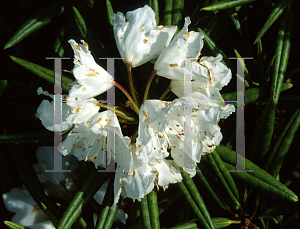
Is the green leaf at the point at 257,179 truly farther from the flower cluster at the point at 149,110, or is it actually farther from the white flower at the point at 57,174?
the white flower at the point at 57,174

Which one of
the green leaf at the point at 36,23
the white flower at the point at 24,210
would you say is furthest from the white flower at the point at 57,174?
the green leaf at the point at 36,23

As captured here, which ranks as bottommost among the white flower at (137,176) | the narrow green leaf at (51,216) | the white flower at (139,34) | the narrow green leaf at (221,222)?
the narrow green leaf at (221,222)

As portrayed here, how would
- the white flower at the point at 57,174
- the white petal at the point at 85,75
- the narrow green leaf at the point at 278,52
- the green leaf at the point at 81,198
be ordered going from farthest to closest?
the white flower at the point at 57,174, the narrow green leaf at the point at 278,52, the green leaf at the point at 81,198, the white petal at the point at 85,75

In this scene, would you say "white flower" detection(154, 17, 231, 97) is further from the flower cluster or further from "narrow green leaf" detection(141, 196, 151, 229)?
"narrow green leaf" detection(141, 196, 151, 229)

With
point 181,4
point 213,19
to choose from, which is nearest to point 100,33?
point 181,4

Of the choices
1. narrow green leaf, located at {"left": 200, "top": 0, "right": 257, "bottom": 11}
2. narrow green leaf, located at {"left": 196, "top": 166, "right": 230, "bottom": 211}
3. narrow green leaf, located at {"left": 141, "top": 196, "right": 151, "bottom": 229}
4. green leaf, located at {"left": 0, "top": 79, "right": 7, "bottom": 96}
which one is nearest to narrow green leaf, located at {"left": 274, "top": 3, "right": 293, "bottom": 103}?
narrow green leaf, located at {"left": 200, "top": 0, "right": 257, "bottom": 11}

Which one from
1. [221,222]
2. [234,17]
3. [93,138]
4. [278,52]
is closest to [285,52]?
[278,52]

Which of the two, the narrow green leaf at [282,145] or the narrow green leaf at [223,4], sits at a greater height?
the narrow green leaf at [223,4]
